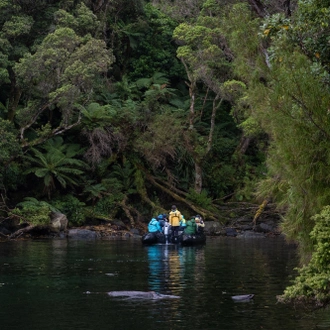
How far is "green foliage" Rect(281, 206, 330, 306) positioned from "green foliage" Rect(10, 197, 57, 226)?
23.5 m

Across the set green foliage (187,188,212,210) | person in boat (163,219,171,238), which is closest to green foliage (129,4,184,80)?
green foliage (187,188,212,210)

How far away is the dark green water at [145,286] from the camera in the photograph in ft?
44.1

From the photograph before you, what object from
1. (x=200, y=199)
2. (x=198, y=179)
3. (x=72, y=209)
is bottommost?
(x=72, y=209)

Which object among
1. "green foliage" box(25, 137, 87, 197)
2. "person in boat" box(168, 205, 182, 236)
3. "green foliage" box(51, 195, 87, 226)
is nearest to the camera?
"person in boat" box(168, 205, 182, 236)

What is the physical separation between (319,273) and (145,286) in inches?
301

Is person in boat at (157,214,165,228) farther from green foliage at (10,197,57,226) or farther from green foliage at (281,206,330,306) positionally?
green foliage at (281,206,330,306)

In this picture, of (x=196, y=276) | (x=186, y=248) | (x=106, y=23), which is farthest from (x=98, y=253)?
(x=106, y=23)

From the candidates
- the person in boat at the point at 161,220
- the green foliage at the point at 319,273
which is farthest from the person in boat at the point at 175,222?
the green foliage at the point at 319,273

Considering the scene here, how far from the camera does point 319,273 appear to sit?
10406 millimetres

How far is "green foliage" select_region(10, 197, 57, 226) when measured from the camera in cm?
3312

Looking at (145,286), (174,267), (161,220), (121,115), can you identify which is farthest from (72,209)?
(145,286)

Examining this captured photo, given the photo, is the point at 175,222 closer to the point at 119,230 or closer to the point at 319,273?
the point at 119,230

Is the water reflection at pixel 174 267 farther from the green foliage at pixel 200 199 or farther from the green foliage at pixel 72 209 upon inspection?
the green foliage at pixel 200 199

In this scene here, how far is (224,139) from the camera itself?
4225 cm
